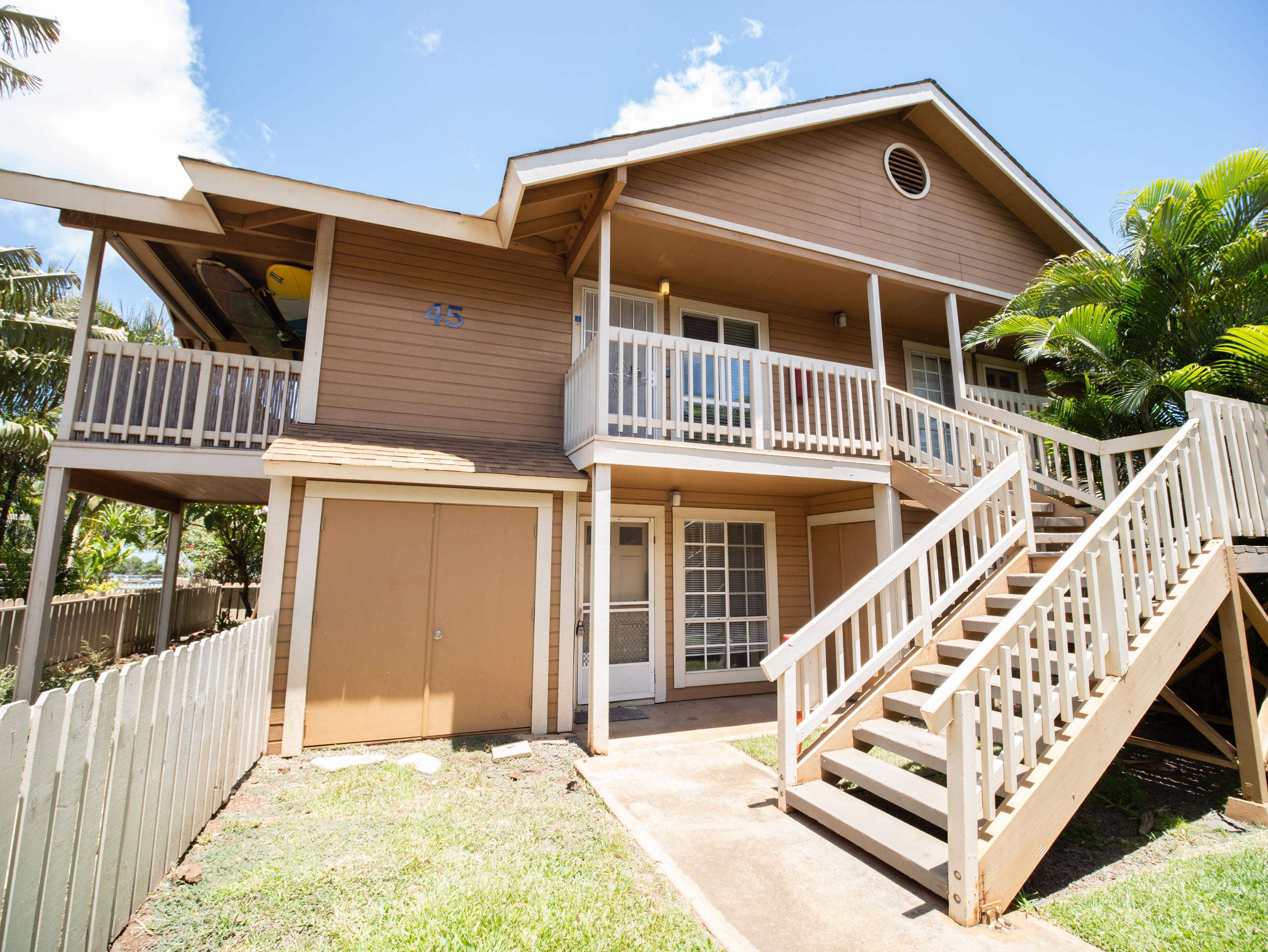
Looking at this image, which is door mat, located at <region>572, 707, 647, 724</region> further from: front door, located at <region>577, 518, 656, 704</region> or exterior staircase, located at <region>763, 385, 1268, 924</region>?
exterior staircase, located at <region>763, 385, 1268, 924</region>

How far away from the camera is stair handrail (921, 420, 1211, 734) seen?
2863 millimetres

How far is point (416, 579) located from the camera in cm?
575

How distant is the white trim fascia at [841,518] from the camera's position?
7.42m

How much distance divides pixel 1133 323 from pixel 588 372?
224 inches

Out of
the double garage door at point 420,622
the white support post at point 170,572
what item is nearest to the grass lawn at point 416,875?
the double garage door at point 420,622

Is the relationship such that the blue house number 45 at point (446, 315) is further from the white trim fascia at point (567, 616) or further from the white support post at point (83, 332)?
the white support post at point (83, 332)

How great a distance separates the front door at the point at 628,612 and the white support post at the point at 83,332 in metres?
5.37

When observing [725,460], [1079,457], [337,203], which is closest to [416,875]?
[725,460]

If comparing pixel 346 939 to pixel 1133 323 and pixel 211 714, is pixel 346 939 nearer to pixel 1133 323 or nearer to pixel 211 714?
pixel 211 714

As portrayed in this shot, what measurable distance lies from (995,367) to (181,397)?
11.6 metres

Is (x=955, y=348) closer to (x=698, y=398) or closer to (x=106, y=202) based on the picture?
(x=698, y=398)

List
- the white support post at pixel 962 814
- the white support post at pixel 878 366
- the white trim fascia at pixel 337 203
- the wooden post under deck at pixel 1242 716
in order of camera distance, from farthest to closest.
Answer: the white support post at pixel 878 366 < the white trim fascia at pixel 337 203 < the wooden post under deck at pixel 1242 716 < the white support post at pixel 962 814

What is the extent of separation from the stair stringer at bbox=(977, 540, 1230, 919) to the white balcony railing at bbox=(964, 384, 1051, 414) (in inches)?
170

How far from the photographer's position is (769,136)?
7082mm
